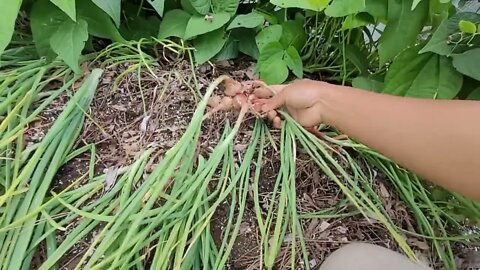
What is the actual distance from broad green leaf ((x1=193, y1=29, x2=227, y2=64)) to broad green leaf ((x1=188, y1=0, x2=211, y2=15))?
30 mm

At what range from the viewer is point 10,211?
2.53ft

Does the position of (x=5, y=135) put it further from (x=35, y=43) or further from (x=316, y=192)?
(x=316, y=192)

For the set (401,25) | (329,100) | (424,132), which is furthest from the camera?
(401,25)

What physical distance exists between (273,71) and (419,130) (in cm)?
28

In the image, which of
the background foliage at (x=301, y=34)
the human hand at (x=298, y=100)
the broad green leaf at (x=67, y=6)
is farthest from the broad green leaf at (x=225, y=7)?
the broad green leaf at (x=67, y=6)

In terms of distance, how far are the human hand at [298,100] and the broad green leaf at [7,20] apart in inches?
12.0

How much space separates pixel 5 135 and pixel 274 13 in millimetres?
392

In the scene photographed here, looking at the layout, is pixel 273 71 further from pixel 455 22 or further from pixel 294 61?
pixel 455 22

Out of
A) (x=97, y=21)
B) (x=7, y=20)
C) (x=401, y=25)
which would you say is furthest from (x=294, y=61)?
(x=7, y=20)

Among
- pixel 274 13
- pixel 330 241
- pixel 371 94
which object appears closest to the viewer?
pixel 371 94

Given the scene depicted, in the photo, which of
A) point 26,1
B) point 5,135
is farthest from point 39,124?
point 26,1

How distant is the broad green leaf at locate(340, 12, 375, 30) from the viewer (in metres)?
0.93

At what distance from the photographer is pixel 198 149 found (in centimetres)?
86

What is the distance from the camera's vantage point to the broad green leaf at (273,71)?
94 cm
